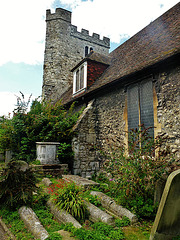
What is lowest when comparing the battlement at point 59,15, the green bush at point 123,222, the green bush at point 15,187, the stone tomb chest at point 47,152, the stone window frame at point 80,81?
the green bush at point 123,222

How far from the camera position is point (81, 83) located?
10500 mm

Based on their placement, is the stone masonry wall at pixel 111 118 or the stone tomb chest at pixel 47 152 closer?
the stone tomb chest at pixel 47 152

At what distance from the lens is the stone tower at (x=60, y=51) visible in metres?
16.4

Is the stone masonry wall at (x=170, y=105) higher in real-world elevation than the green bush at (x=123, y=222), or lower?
higher

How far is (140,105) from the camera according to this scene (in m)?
6.50

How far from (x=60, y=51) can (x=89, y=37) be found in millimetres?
4377

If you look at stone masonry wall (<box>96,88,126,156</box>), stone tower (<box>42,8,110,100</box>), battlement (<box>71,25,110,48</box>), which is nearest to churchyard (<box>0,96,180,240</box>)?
stone masonry wall (<box>96,88,126,156</box>)

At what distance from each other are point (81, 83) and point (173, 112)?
6570 mm

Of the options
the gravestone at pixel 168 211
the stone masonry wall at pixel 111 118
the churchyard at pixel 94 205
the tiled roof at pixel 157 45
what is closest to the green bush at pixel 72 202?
the churchyard at pixel 94 205

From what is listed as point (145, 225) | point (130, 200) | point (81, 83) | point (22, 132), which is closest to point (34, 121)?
point (22, 132)

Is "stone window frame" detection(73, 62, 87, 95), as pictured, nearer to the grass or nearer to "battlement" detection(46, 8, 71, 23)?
the grass

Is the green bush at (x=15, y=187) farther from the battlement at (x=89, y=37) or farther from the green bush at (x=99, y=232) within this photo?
the battlement at (x=89, y=37)

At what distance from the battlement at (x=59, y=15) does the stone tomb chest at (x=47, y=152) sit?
1570 cm

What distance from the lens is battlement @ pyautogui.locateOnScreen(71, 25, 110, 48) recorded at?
17.9 m
